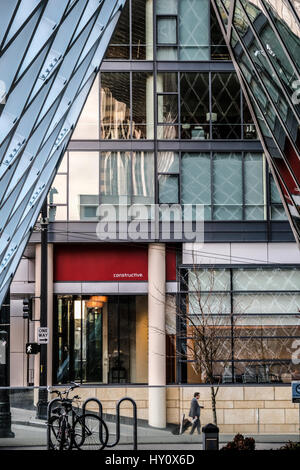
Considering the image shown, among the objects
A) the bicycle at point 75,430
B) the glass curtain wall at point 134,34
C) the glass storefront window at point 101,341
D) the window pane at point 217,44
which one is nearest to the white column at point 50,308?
the glass storefront window at point 101,341

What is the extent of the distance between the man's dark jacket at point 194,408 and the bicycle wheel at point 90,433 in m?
2.04

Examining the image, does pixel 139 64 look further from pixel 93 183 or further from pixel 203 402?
pixel 203 402

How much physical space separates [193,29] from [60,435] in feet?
58.1

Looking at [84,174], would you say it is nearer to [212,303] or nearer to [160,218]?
[160,218]

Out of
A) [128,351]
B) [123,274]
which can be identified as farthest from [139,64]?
[128,351]

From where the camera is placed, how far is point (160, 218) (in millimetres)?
29031

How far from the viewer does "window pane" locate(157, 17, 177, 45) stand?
29547 millimetres

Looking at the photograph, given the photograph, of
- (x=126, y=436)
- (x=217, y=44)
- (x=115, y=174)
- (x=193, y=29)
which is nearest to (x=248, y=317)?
(x=115, y=174)

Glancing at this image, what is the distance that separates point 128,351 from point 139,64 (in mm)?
10476

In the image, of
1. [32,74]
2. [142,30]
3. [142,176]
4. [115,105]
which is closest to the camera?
[32,74]

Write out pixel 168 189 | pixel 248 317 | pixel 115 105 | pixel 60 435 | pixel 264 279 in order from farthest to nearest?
pixel 115 105
pixel 168 189
pixel 264 279
pixel 248 317
pixel 60 435

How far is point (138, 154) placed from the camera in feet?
96.2
